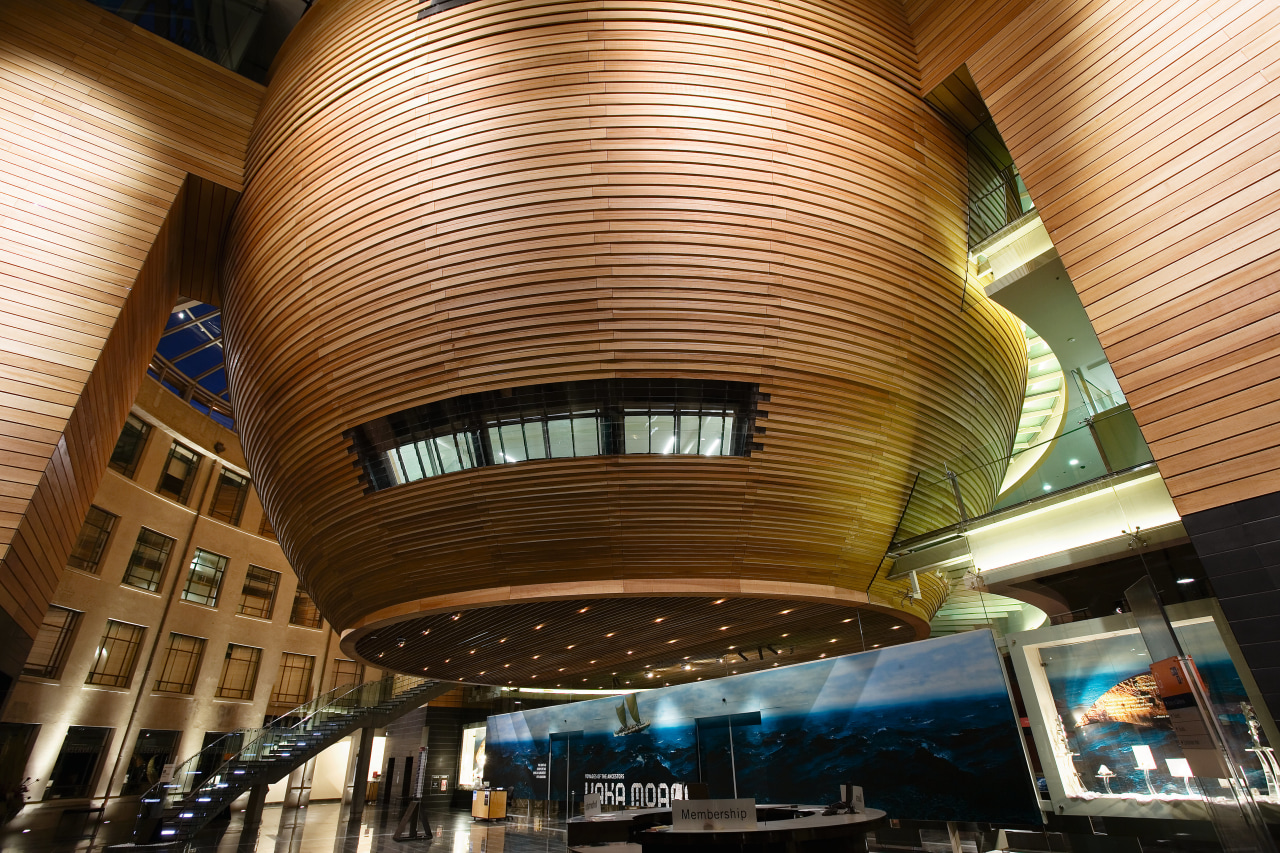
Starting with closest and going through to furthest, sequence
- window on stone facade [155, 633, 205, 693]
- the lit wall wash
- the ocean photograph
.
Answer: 1. the ocean photograph
2. the lit wall wash
3. window on stone facade [155, 633, 205, 693]

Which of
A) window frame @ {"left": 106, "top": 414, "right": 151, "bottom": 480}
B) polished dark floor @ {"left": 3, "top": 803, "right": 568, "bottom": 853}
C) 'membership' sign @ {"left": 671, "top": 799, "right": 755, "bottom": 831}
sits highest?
window frame @ {"left": 106, "top": 414, "right": 151, "bottom": 480}

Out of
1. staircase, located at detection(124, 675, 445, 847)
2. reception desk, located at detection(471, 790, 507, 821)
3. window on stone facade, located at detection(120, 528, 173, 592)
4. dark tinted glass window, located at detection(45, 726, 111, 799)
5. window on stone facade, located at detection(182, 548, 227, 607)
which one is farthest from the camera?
window on stone facade, located at detection(182, 548, 227, 607)

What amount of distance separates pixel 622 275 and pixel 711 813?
6.34 meters

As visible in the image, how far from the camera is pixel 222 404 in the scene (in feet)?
82.0

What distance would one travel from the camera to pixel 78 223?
33.5 ft

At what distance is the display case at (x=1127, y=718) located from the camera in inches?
250

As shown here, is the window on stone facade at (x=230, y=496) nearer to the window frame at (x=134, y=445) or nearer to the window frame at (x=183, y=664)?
the window frame at (x=134, y=445)

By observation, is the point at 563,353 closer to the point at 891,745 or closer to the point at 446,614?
the point at 446,614

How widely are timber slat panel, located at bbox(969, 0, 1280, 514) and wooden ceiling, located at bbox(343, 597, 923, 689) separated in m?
5.95

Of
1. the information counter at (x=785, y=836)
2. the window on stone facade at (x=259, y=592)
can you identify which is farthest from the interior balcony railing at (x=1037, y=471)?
the window on stone facade at (x=259, y=592)

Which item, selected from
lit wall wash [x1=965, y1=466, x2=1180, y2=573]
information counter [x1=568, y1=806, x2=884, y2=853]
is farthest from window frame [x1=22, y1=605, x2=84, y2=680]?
lit wall wash [x1=965, y1=466, x2=1180, y2=573]

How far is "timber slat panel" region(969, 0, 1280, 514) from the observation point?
21.9 ft

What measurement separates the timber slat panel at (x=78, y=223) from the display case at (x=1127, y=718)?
41.1 feet

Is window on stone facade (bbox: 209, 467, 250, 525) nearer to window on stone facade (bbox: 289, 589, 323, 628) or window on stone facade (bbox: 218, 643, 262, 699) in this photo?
window on stone facade (bbox: 289, 589, 323, 628)
